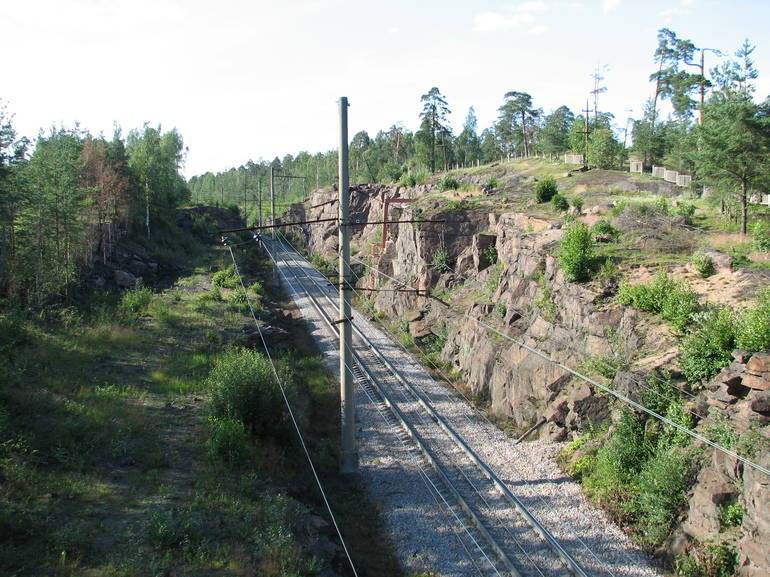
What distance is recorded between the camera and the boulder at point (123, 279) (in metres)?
38.3

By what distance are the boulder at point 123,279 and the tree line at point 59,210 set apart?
5.83 ft

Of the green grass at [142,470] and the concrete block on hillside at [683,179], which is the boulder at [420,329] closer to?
the green grass at [142,470]

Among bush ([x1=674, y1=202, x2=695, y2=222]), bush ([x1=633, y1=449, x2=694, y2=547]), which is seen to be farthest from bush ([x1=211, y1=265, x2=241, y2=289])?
bush ([x1=633, y1=449, x2=694, y2=547])

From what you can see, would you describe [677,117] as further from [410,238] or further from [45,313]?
[45,313]

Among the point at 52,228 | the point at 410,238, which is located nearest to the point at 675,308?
the point at 410,238

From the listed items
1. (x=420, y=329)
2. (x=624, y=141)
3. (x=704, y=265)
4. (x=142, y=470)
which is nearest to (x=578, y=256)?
(x=704, y=265)

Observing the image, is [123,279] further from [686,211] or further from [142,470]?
[686,211]

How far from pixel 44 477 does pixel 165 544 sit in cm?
426

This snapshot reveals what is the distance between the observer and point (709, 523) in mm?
12742

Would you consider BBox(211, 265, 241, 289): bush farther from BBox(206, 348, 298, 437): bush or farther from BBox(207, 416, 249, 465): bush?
BBox(207, 416, 249, 465): bush

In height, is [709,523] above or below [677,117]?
below

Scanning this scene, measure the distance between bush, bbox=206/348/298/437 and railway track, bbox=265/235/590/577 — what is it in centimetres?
489

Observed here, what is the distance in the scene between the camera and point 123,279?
38.7 m

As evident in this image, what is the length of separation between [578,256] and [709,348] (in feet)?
24.2
